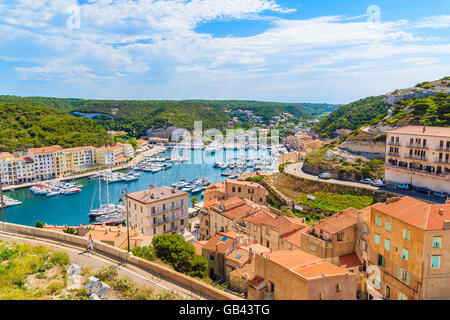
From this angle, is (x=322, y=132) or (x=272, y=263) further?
(x=322, y=132)

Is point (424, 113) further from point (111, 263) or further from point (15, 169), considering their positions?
point (15, 169)

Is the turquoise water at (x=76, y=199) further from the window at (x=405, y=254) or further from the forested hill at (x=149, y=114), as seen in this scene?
the forested hill at (x=149, y=114)

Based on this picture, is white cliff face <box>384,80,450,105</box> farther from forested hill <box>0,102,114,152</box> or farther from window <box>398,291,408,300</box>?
forested hill <box>0,102,114,152</box>

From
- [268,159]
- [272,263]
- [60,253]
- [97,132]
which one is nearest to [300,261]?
[272,263]

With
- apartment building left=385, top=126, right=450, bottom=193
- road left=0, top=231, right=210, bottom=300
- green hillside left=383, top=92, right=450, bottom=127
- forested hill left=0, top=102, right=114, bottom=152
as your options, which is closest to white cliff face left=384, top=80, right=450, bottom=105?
green hillside left=383, top=92, right=450, bottom=127

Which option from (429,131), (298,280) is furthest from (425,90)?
(298,280)

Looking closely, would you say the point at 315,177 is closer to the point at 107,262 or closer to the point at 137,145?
the point at 107,262

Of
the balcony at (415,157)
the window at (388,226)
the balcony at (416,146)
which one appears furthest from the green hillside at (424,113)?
the window at (388,226)
